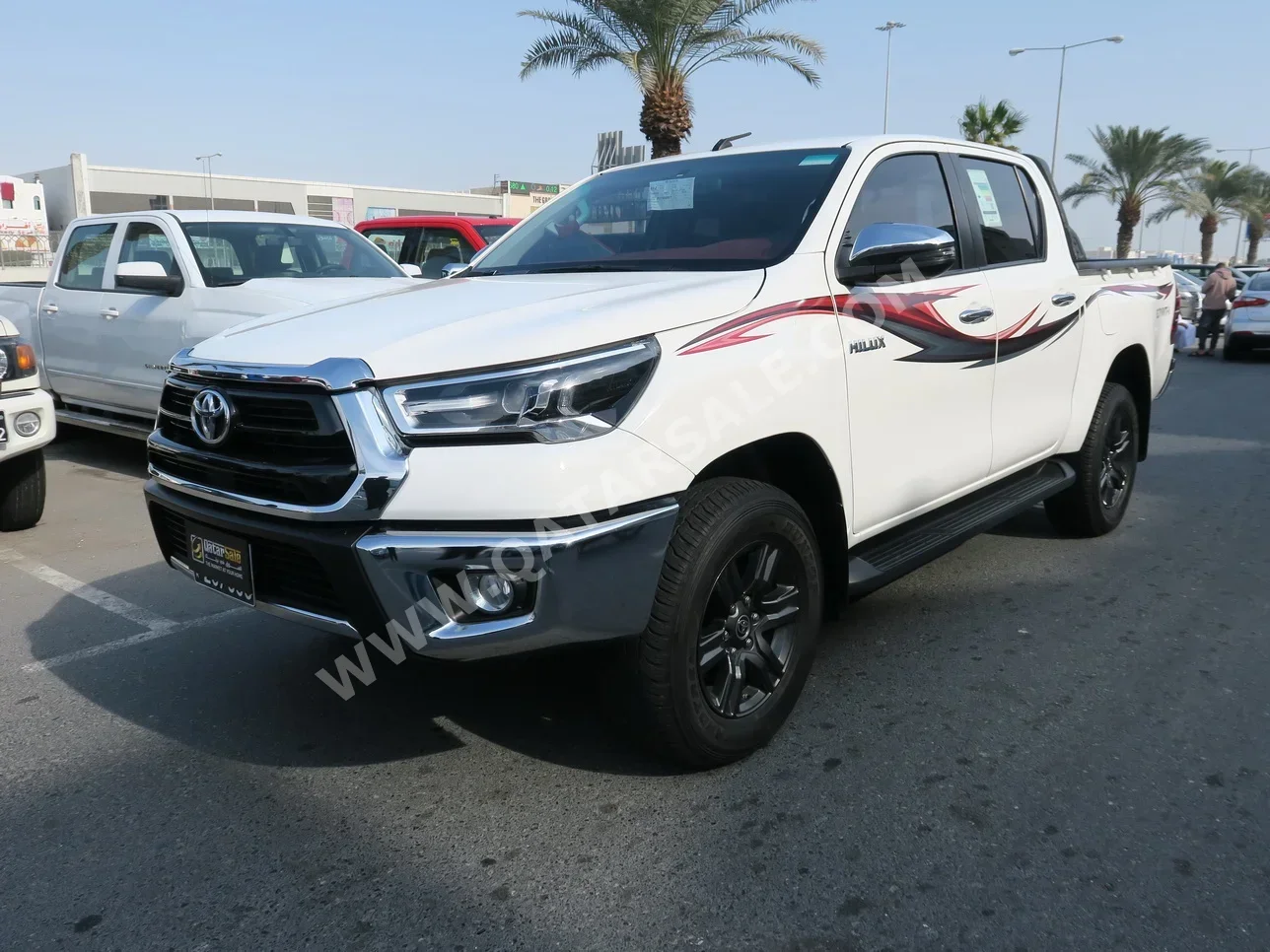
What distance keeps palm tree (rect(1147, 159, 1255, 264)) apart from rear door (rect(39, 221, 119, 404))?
121 feet

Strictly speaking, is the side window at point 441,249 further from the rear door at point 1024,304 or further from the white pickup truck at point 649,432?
the rear door at point 1024,304

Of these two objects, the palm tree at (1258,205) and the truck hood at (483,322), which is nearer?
the truck hood at (483,322)

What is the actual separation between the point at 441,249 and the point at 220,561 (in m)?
8.66

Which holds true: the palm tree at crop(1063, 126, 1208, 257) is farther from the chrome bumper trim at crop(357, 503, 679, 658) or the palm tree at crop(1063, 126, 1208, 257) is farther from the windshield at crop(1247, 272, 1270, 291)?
the chrome bumper trim at crop(357, 503, 679, 658)

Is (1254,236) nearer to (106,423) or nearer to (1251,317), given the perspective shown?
(1251,317)

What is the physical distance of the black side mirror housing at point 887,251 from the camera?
3.21m

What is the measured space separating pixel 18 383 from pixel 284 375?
3.58 metres

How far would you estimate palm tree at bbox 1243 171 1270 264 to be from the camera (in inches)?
1804

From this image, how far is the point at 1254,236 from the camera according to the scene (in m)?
51.2

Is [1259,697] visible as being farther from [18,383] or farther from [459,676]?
[18,383]

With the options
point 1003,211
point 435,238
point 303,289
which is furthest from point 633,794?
point 435,238

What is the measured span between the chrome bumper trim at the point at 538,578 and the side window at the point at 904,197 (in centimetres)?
144

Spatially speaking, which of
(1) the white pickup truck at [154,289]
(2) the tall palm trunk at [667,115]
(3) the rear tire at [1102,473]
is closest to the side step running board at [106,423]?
(1) the white pickup truck at [154,289]

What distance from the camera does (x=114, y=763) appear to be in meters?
3.08
